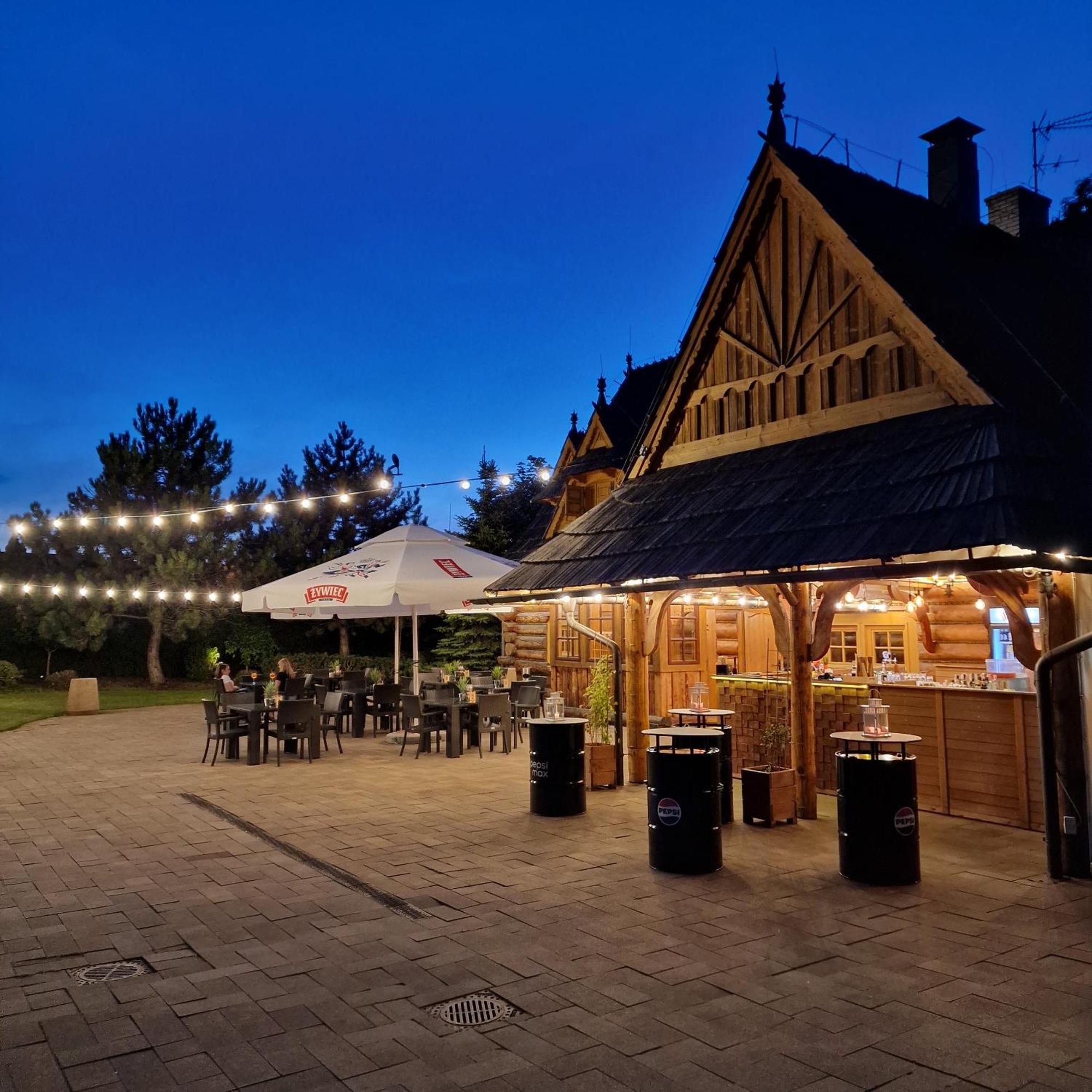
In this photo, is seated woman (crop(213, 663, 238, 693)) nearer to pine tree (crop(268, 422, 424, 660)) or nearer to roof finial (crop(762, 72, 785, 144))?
roof finial (crop(762, 72, 785, 144))

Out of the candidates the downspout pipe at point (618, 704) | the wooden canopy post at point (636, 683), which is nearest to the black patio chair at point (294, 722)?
the downspout pipe at point (618, 704)

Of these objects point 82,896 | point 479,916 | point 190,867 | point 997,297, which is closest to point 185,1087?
point 479,916

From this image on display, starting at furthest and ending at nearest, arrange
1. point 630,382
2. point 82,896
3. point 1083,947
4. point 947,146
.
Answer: point 630,382 < point 947,146 < point 82,896 < point 1083,947

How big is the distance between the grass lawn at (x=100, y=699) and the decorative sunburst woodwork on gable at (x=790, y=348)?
14665mm

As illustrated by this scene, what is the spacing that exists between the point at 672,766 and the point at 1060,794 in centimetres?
281

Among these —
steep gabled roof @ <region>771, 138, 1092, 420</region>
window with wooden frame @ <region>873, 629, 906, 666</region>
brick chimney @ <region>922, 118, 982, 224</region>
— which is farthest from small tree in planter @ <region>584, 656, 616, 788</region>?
brick chimney @ <region>922, 118, 982, 224</region>

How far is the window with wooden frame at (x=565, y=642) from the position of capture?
18516 millimetres

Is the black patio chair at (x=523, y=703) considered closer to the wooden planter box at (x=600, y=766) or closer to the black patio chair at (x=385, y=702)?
the black patio chair at (x=385, y=702)

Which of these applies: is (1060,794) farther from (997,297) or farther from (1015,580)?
(997,297)

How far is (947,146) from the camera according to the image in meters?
12.7

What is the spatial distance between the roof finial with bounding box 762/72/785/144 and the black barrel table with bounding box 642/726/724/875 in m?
7.10

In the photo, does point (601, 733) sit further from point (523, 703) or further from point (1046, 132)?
point (1046, 132)

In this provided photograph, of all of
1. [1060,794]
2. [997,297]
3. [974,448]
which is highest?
[997,297]

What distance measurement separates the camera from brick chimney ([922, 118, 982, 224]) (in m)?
12.4
